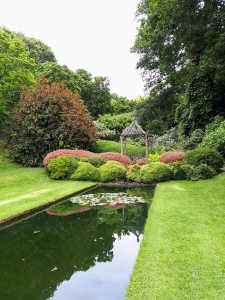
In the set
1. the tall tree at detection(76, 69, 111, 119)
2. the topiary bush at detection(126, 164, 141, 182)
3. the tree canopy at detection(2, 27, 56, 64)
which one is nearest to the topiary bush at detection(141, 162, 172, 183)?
the topiary bush at detection(126, 164, 141, 182)

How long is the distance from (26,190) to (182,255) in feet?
26.2

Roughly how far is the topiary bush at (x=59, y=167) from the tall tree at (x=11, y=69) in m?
5.89

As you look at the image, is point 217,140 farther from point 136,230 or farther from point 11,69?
point 11,69

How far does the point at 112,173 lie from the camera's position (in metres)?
12.7

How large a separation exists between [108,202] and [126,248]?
3661 millimetres

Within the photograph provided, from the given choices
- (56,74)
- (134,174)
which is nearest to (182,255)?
(134,174)

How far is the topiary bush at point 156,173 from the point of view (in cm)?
1180

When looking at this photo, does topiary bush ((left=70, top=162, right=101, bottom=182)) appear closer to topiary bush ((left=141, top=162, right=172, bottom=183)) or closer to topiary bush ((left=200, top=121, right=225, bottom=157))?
topiary bush ((left=141, top=162, right=172, bottom=183))

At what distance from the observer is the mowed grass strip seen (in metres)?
2.89

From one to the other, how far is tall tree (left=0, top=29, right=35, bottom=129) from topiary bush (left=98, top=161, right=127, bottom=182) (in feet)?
27.1

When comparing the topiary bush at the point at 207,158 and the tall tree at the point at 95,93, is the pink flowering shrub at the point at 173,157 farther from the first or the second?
the tall tree at the point at 95,93

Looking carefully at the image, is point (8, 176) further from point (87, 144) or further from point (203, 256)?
point (203, 256)

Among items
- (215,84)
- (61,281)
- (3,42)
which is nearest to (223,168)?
(215,84)

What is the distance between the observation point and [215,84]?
617 inches
